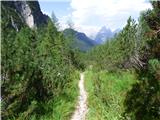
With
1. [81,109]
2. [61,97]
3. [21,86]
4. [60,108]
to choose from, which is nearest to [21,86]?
[21,86]

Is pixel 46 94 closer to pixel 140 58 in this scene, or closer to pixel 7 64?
pixel 7 64

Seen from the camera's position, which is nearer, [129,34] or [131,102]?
[131,102]

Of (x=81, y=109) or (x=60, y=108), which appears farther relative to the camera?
(x=81, y=109)

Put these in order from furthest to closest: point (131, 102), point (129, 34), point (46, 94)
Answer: point (129, 34) < point (46, 94) < point (131, 102)

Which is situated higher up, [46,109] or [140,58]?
[140,58]

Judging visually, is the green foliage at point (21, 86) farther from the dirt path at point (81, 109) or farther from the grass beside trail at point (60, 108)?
the dirt path at point (81, 109)

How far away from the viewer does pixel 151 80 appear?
39.3ft

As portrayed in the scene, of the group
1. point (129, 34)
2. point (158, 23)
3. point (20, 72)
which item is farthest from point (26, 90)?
point (129, 34)

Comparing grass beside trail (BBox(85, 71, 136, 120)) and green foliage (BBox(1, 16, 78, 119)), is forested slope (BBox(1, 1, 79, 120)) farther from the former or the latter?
grass beside trail (BBox(85, 71, 136, 120))

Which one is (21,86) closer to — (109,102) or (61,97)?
(109,102)

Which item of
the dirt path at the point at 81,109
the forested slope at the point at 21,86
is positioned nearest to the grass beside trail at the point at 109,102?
the dirt path at the point at 81,109

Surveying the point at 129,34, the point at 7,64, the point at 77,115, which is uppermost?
the point at 129,34

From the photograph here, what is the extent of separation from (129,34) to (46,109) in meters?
23.3

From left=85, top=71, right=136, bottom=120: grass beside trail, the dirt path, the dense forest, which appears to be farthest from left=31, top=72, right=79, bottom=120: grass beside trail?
left=85, top=71, right=136, bottom=120: grass beside trail
